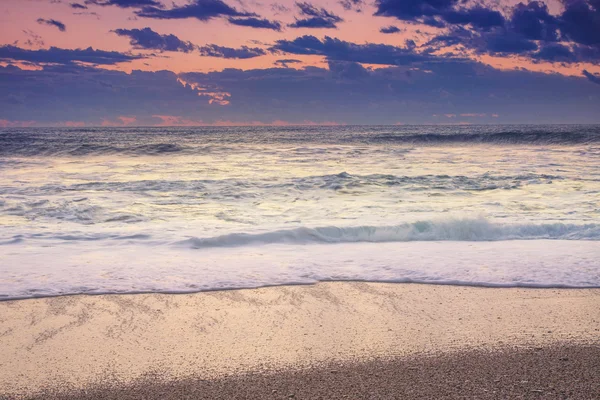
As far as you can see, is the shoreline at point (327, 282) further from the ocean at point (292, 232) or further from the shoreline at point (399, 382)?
the shoreline at point (399, 382)

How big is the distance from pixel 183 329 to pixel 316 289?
1393 millimetres

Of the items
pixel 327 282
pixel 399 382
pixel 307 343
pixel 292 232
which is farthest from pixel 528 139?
pixel 399 382

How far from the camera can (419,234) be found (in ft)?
23.7

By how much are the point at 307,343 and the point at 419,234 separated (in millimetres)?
4126

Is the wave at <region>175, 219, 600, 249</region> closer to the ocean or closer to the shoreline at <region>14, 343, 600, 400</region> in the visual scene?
the ocean

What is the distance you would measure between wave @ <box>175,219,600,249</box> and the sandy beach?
2.27 meters

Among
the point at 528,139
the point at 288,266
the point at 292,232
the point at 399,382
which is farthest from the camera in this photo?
the point at 528,139

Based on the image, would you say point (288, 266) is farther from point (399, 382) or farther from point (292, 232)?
point (399, 382)

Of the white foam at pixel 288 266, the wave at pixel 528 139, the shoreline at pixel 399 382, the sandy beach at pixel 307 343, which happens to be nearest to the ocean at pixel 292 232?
the white foam at pixel 288 266

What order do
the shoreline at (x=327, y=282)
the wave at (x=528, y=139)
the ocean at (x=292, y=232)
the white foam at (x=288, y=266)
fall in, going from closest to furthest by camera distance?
the shoreline at (x=327, y=282) < the white foam at (x=288, y=266) < the ocean at (x=292, y=232) < the wave at (x=528, y=139)

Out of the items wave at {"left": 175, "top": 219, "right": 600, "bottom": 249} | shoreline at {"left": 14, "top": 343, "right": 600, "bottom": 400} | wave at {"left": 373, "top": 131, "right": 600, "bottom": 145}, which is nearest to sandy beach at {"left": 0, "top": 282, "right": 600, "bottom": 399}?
shoreline at {"left": 14, "top": 343, "right": 600, "bottom": 400}

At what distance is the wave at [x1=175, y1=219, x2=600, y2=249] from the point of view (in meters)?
6.93

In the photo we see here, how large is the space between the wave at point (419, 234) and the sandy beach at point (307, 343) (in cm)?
227

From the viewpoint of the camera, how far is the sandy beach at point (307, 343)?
2846mm
